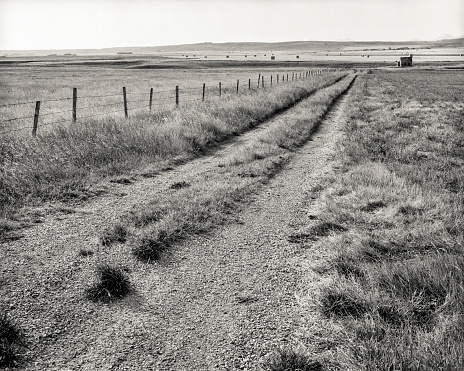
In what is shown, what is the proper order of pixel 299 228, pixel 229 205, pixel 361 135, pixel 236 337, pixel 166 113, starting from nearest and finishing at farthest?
pixel 236 337, pixel 299 228, pixel 229 205, pixel 361 135, pixel 166 113

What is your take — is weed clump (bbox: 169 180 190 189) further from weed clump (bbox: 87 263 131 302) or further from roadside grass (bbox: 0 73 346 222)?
weed clump (bbox: 87 263 131 302)

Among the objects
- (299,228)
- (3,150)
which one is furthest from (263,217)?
(3,150)

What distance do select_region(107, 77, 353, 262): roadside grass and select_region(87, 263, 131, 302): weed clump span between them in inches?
24.2

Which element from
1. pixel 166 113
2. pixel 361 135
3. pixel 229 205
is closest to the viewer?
pixel 229 205

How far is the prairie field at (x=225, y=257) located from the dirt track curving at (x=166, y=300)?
0.02m

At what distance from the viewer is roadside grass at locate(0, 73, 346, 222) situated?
750 cm

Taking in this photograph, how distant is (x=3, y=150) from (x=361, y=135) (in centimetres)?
1108

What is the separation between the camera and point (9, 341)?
11.3ft

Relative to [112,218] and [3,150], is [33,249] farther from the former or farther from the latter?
[3,150]

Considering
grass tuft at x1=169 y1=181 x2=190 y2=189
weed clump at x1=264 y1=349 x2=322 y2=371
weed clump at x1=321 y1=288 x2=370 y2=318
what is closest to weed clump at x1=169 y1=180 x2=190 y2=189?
grass tuft at x1=169 y1=181 x2=190 y2=189

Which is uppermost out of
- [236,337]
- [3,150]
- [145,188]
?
[3,150]

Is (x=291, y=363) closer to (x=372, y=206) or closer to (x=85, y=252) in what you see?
(x=85, y=252)

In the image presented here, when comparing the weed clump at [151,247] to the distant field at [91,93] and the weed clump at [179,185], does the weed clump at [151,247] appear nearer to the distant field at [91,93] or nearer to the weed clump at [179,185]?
the weed clump at [179,185]

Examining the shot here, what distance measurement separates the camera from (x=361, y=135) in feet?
45.8
